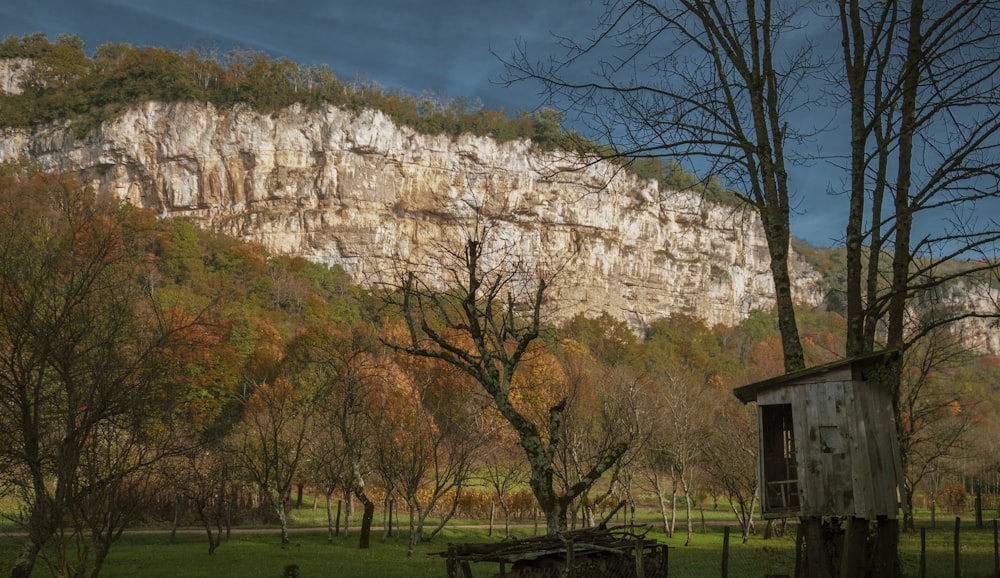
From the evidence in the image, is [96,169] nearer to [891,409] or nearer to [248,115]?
[248,115]

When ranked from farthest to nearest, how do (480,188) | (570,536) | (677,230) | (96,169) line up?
(677,230) → (480,188) → (96,169) → (570,536)

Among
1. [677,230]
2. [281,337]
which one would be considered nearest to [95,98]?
[281,337]

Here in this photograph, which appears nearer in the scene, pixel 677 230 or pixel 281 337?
pixel 281 337

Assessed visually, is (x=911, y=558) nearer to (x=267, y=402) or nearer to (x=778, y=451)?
(x=778, y=451)

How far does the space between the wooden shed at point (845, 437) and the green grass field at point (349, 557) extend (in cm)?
444

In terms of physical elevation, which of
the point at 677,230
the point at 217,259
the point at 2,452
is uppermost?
the point at 677,230

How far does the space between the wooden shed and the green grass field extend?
14.6 feet

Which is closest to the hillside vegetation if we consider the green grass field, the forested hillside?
the forested hillside

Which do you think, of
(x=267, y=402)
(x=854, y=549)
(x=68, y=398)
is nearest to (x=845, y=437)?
(x=854, y=549)

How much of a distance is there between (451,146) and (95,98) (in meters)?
47.2

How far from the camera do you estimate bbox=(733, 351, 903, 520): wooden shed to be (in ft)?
29.3

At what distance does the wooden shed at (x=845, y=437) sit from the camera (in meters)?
8.93

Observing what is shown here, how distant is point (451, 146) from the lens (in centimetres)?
11306

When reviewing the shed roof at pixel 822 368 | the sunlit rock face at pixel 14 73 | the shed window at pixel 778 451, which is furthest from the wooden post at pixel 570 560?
the sunlit rock face at pixel 14 73
